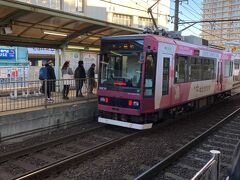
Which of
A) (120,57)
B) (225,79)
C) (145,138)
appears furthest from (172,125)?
(225,79)

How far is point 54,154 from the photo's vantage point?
8.01 m

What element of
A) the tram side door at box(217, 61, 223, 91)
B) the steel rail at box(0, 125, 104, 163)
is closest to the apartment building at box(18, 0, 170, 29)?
the tram side door at box(217, 61, 223, 91)

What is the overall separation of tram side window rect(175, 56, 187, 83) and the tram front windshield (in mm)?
2035

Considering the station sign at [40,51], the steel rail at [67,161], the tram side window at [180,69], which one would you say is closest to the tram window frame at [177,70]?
the tram side window at [180,69]

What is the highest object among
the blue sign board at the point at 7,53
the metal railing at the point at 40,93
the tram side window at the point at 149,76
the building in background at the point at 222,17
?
the building in background at the point at 222,17

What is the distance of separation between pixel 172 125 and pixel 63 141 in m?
4.64

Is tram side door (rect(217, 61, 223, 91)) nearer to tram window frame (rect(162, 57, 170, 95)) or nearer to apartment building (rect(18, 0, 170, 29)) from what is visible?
tram window frame (rect(162, 57, 170, 95))

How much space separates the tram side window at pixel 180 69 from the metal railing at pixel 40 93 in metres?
3.63

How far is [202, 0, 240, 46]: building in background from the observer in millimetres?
76000

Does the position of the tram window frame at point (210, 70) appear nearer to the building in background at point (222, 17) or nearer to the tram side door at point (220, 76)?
the tram side door at point (220, 76)

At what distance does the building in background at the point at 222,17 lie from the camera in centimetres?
7600

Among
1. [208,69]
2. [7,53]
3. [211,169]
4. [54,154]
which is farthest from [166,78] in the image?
[7,53]

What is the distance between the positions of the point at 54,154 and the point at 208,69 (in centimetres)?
939

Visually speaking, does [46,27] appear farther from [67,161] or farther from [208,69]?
[208,69]
